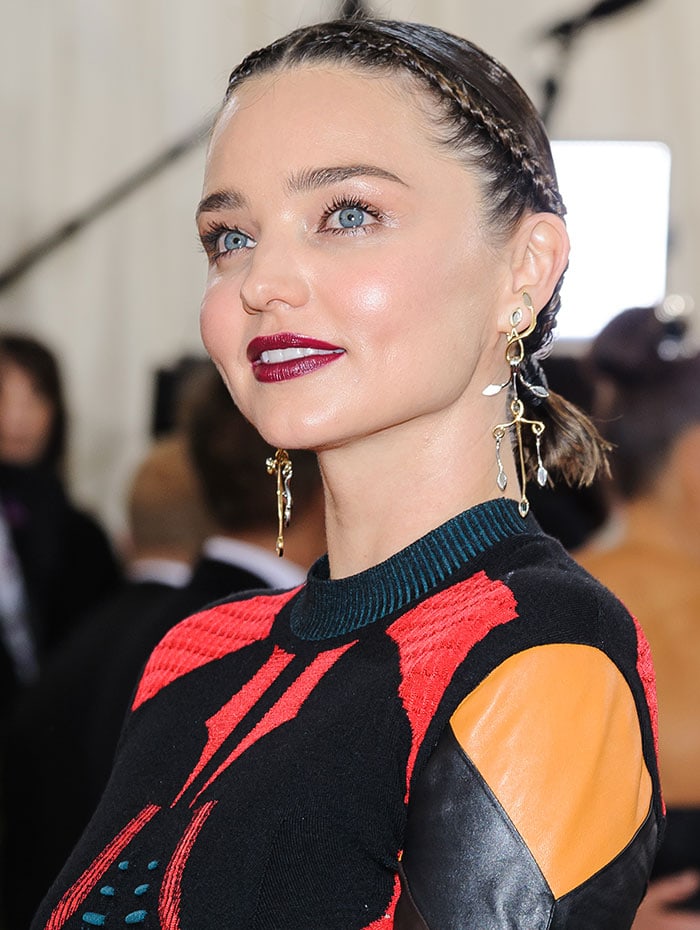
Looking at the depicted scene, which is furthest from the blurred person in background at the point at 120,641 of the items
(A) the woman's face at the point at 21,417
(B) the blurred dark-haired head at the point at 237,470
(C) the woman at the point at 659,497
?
(A) the woman's face at the point at 21,417

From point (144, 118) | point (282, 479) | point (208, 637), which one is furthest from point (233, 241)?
point (144, 118)

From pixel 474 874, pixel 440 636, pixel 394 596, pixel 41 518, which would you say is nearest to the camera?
pixel 474 874

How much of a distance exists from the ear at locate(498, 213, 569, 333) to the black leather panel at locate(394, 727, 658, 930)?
1.23ft

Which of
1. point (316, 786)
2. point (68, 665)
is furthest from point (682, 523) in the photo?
point (316, 786)

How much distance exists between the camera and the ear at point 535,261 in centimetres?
107

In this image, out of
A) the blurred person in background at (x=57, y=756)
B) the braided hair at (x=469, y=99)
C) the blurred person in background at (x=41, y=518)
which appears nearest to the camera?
the braided hair at (x=469, y=99)

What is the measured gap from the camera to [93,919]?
99 centimetres

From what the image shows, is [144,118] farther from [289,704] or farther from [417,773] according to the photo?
[417,773]

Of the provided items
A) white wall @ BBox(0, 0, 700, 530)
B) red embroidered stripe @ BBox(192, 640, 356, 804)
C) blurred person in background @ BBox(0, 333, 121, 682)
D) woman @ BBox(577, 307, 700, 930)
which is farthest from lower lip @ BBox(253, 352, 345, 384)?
white wall @ BBox(0, 0, 700, 530)

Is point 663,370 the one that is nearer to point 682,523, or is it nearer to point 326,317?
point 682,523

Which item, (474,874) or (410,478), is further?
(410,478)

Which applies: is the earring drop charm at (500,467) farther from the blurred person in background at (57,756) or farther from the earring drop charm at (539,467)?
the blurred person in background at (57,756)

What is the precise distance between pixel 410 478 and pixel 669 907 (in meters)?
1.12

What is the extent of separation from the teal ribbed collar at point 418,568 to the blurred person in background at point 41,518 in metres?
2.07
